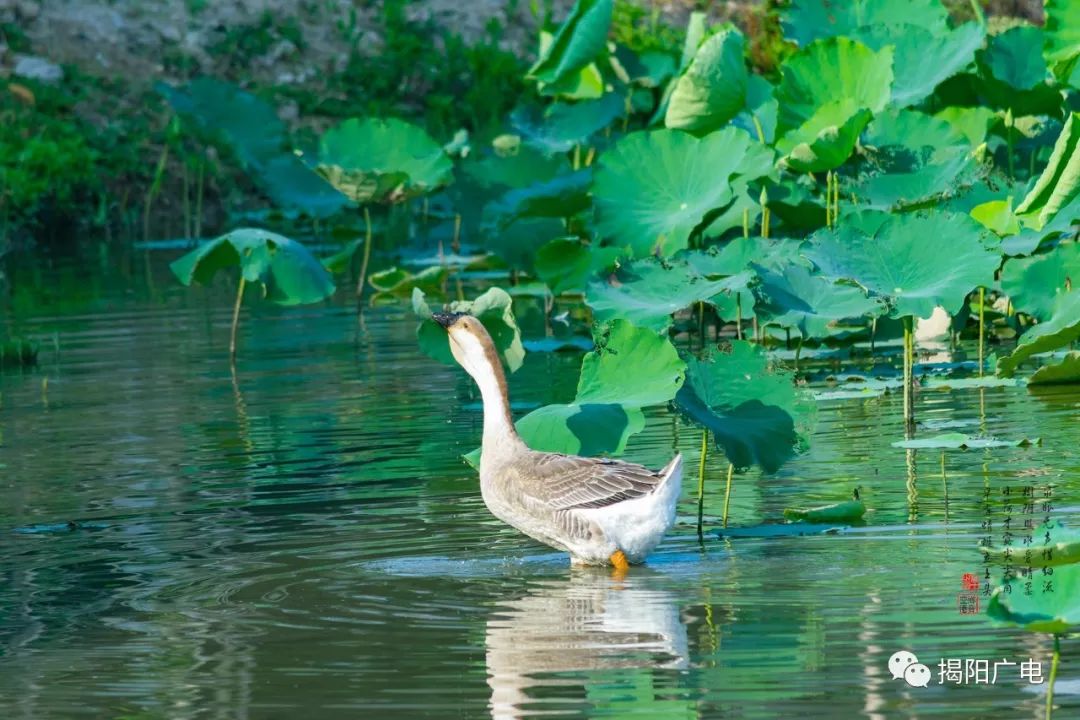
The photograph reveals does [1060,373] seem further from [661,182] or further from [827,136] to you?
[661,182]

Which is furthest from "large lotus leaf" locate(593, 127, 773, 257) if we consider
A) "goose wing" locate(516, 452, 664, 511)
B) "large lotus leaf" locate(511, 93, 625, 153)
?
"large lotus leaf" locate(511, 93, 625, 153)

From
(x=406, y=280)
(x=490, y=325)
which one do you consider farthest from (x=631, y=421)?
(x=406, y=280)

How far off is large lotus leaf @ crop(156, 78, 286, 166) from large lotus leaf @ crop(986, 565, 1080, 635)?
1006cm

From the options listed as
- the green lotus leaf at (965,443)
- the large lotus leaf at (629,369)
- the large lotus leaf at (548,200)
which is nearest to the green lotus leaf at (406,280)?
the large lotus leaf at (548,200)

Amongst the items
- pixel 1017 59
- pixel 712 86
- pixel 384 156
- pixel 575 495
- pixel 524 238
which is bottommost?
pixel 575 495

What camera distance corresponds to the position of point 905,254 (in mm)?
7488

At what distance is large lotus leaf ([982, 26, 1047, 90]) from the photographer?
10.3 metres

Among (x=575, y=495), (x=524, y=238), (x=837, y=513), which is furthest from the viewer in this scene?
(x=524, y=238)

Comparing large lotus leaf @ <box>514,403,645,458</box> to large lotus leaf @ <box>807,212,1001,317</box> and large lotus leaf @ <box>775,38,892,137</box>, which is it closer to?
large lotus leaf @ <box>807,212,1001,317</box>

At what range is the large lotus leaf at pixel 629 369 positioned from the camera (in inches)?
258

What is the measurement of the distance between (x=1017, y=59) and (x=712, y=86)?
1801 millimetres

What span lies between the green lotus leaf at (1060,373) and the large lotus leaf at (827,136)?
129 centimetres

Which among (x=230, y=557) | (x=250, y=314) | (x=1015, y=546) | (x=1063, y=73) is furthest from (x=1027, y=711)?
(x=250, y=314)

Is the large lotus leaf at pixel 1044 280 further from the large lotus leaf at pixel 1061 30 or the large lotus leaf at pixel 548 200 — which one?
the large lotus leaf at pixel 548 200
